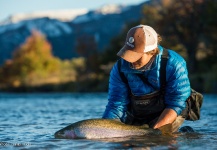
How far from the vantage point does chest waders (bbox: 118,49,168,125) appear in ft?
19.8

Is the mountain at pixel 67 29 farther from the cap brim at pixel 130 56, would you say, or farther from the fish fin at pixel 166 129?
the cap brim at pixel 130 56

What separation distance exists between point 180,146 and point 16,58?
168 ft

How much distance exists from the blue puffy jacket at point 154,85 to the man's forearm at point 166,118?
0.06 metres

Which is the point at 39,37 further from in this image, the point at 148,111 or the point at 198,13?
the point at 148,111

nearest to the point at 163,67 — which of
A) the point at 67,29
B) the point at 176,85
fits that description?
the point at 176,85

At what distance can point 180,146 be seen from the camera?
5.45 m

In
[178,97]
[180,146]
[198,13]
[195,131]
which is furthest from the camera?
[198,13]

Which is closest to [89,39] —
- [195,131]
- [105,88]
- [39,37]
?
[39,37]

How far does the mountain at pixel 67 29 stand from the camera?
454 ft

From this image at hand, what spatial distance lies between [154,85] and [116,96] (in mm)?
477

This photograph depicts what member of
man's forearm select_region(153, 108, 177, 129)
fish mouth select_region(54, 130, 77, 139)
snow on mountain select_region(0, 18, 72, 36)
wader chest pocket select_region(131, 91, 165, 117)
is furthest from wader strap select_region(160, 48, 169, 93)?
snow on mountain select_region(0, 18, 72, 36)

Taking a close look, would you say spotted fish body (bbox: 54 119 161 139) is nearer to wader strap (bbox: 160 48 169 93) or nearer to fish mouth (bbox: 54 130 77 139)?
fish mouth (bbox: 54 130 77 139)

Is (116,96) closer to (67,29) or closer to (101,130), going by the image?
(101,130)

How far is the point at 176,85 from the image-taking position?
5.91m
